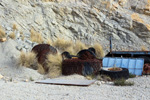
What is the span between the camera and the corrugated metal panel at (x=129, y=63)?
7637mm

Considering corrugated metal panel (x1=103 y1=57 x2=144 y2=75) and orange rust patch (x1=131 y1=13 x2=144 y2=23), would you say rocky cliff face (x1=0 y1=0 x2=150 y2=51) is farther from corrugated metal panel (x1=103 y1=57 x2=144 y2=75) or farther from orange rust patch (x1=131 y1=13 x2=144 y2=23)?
corrugated metal panel (x1=103 y1=57 x2=144 y2=75)

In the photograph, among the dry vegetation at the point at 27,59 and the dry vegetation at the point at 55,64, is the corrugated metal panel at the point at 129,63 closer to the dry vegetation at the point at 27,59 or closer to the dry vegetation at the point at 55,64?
the dry vegetation at the point at 55,64

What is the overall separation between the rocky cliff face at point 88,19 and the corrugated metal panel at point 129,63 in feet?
18.9

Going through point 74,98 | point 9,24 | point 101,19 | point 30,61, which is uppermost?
point 101,19

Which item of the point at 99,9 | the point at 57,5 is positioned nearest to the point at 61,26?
the point at 57,5

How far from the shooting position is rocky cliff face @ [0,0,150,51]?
529 inches

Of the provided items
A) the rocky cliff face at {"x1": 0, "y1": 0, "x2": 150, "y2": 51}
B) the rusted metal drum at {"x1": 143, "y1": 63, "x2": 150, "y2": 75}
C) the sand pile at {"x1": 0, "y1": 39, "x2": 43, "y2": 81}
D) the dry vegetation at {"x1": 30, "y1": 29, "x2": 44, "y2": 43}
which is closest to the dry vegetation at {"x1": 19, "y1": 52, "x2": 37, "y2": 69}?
the sand pile at {"x1": 0, "y1": 39, "x2": 43, "y2": 81}

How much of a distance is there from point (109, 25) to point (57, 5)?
4.51 meters

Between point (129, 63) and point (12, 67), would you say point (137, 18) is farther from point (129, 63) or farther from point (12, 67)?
point (12, 67)

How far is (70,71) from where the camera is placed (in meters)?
7.07

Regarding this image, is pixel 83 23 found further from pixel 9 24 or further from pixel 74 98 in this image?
pixel 74 98

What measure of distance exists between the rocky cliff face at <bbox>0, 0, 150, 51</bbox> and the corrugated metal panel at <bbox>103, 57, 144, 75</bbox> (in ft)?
18.9

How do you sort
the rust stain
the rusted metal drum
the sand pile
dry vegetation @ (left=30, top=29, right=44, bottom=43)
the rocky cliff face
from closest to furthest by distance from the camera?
the sand pile < the rusted metal drum < dry vegetation @ (left=30, top=29, right=44, bottom=43) < the rocky cliff face < the rust stain

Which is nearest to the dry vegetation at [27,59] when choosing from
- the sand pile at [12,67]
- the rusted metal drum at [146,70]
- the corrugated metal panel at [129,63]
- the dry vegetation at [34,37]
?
the sand pile at [12,67]
